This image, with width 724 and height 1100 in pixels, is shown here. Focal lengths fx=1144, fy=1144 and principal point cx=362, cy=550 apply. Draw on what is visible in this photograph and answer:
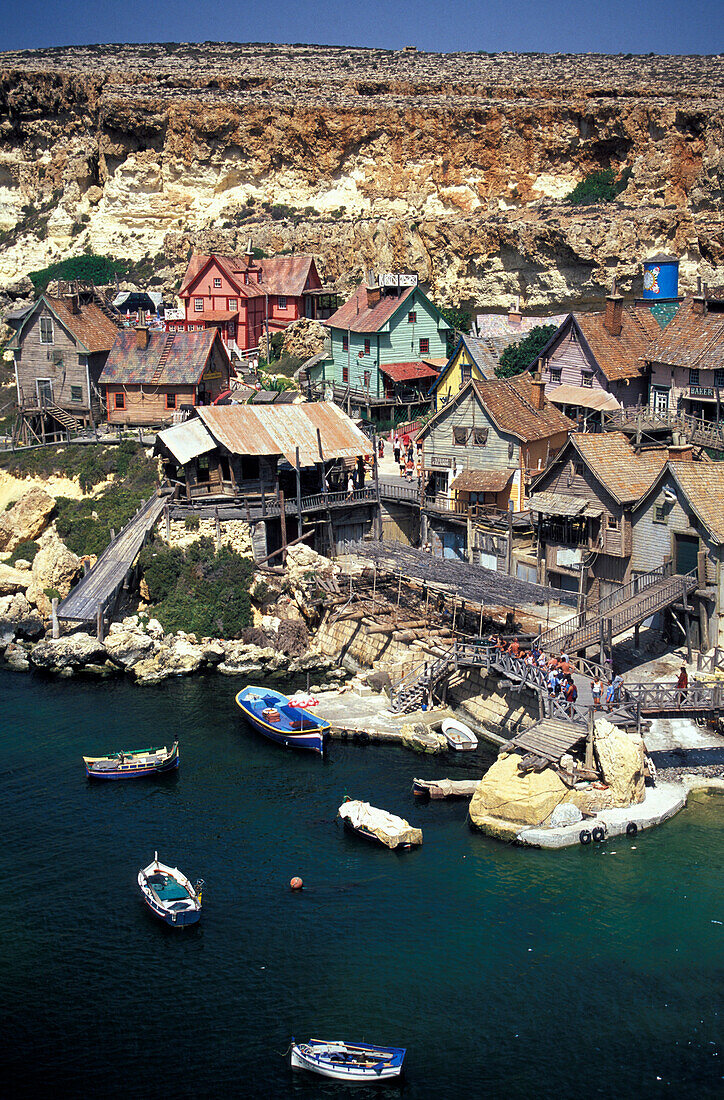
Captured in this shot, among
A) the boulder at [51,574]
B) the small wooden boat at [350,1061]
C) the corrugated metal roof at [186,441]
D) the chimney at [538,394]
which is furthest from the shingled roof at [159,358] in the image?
the small wooden boat at [350,1061]

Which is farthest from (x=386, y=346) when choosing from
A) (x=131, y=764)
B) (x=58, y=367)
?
(x=131, y=764)

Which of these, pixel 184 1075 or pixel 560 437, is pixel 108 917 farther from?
pixel 560 437

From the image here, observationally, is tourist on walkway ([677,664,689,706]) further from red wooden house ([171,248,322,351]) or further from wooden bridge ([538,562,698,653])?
red wooden house ([171,248,322,351])

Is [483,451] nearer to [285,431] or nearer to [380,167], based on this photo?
[285,431]

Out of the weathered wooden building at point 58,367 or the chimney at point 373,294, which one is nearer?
the weathered wooden building at point 58,367

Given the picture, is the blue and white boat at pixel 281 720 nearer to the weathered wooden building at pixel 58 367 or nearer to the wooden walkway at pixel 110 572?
the wooden walkway at pixel 110 572

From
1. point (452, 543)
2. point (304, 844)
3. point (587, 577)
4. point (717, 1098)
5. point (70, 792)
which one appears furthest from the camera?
point (452, 543)

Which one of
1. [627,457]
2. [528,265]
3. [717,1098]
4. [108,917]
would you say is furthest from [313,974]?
[528,265]
